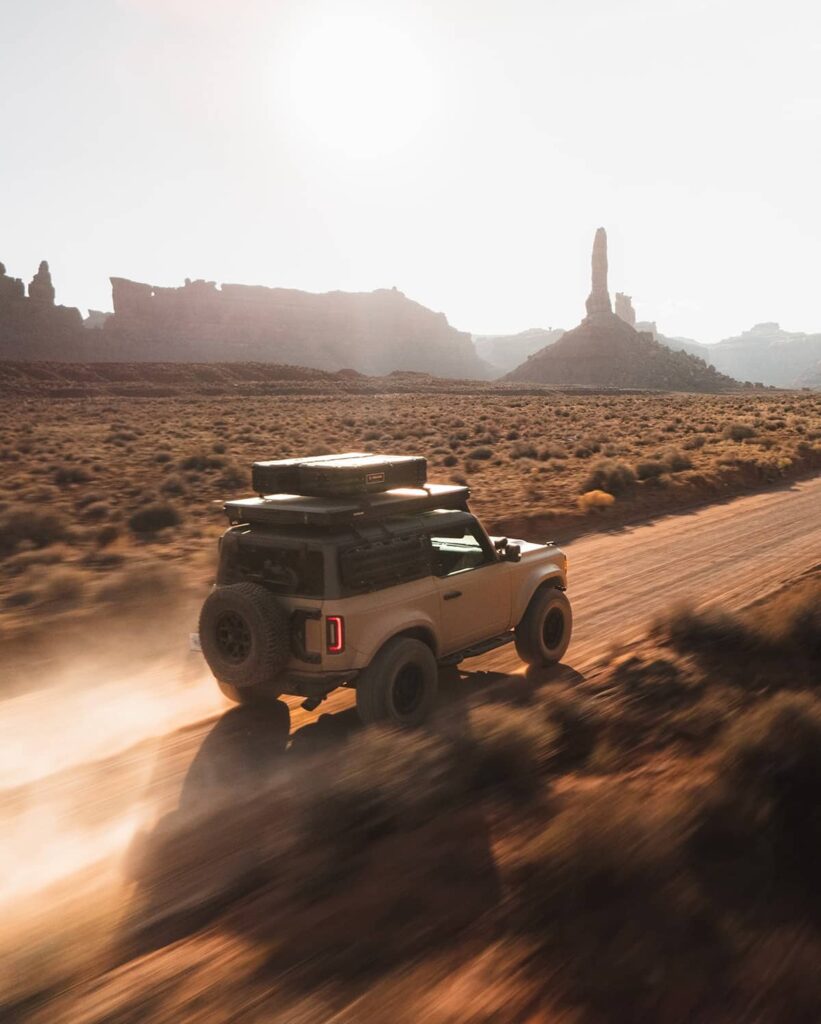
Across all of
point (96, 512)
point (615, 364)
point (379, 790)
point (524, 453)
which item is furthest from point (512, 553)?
point (615, 364)

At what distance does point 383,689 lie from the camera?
660 cm

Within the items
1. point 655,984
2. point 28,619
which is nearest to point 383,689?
point 655,984

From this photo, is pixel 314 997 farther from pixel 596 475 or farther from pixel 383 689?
pixel 596 475

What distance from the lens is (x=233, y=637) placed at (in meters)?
6.64

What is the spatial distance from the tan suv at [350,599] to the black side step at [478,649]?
0.5 inches

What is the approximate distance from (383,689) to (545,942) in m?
2.96

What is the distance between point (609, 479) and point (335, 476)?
15.5m

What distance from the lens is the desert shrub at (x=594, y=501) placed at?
62.0 ft

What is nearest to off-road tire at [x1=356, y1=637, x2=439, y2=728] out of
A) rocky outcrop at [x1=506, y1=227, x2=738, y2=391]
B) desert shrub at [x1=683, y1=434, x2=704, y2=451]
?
desert shrub at [x1=683, y1=434, x2=704, y2=451]

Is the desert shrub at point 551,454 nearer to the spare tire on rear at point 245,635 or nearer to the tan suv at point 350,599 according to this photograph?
the tan suv at point 350,599

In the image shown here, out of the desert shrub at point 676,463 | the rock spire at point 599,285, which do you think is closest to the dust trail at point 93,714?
the desert shrub at point 676,463

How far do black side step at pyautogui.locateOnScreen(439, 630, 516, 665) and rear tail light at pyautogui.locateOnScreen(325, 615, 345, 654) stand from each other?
4.26 ft

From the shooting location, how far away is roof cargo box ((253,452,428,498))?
22.7ft

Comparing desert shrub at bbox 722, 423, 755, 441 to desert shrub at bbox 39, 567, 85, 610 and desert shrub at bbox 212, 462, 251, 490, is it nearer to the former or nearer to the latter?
desert shrub at bbox 212, 462, 251, 490
